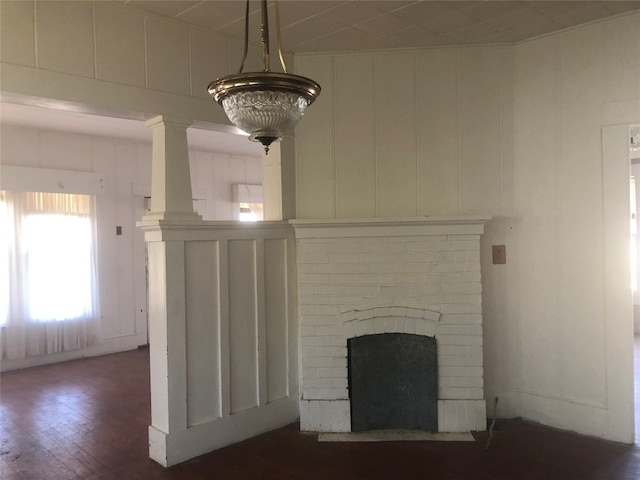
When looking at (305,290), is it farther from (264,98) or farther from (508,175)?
(264,98)

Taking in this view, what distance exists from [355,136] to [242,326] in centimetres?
153

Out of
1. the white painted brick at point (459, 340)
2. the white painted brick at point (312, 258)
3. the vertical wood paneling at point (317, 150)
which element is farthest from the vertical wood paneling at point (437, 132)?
the white painted brick at point (459, 340)

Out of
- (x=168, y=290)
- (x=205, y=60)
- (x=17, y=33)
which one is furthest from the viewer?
(x=205, y=60)

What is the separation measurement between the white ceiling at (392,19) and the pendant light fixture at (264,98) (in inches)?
59.1

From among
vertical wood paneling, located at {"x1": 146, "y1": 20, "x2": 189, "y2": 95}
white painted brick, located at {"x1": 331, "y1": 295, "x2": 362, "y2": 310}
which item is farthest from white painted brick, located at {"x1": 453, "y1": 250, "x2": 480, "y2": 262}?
vertical wood paneling, located at {"x1": 146, "y1": 20, "x2": 189, "y2": 95}

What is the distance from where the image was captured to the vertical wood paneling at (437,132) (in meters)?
3.52

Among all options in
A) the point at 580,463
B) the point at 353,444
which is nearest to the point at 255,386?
the point at 353,444

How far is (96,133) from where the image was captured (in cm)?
555

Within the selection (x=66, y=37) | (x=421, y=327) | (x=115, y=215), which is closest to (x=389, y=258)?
(x=421, y=327)

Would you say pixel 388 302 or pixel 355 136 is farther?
pixel 355 136

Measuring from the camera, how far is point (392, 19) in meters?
3.04

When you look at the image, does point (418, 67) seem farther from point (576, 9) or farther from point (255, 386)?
point (255, 386)

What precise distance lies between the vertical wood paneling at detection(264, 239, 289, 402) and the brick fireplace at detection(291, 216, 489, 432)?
0.15 meters

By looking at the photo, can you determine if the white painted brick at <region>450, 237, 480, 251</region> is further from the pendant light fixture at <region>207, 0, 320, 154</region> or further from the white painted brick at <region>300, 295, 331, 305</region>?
the pendant light fixture at <region>207, 0, 320, 154</region>
